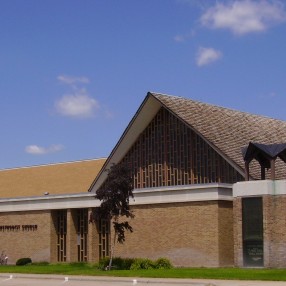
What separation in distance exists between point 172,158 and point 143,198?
3471mm

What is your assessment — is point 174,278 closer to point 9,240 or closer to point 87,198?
point 87,198

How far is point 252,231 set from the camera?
124 ft

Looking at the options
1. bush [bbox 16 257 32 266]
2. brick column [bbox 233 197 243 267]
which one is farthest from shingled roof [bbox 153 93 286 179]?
bush [bbox 16 257 32 266]

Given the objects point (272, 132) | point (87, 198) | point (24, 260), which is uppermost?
point (272, 132)

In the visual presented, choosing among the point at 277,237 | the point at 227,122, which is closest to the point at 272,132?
the point at 227,122

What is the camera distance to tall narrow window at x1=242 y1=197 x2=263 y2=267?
1478 inches

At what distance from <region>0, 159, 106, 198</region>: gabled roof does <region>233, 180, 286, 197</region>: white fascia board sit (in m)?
19.7

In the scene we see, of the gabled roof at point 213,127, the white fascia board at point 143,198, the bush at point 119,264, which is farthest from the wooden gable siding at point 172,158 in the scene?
the bush at point 119,264

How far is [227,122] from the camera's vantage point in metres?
47.9

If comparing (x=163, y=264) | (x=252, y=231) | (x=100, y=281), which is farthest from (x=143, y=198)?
(x=100, y=281)

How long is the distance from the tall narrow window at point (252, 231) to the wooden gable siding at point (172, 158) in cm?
403

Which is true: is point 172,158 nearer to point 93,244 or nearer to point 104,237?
point 104,237

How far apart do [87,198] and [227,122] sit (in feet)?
34.8

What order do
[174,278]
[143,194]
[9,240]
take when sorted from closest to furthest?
[174,278]
[143,194]
[9,240]
